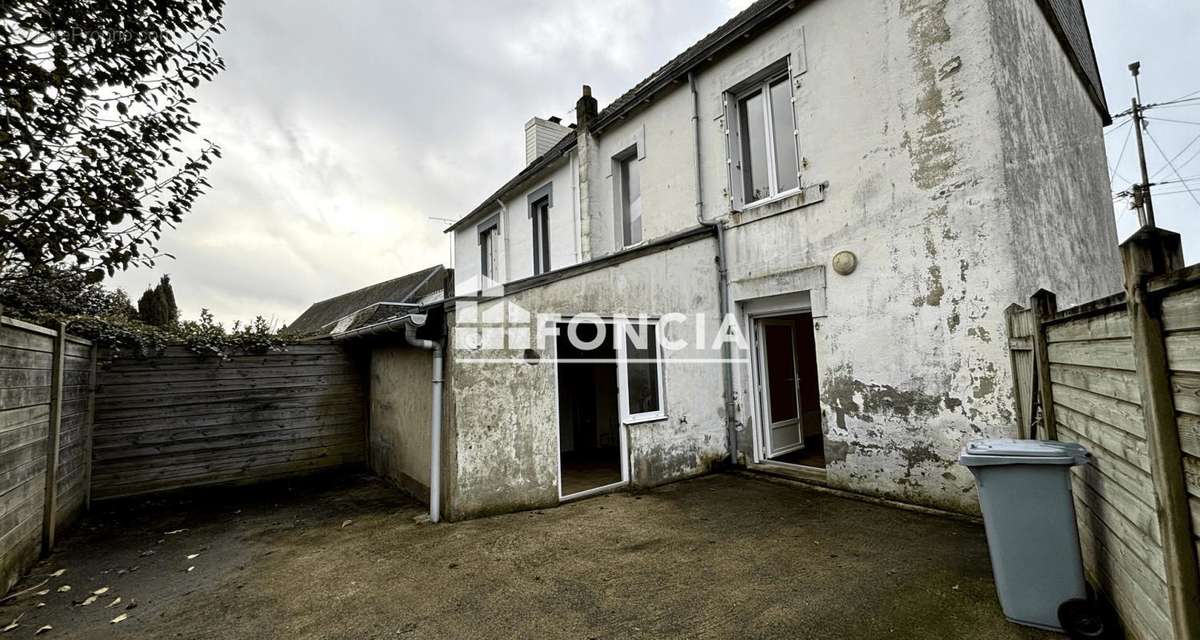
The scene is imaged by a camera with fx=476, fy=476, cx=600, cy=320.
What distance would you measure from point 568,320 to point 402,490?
332 cm

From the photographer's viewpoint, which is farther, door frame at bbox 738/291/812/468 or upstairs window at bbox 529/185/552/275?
upstairs window at bbox 529/185/552/275

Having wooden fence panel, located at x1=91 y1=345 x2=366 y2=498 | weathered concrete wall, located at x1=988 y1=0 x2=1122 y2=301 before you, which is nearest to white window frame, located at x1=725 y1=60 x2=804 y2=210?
weathered concrete wall, located at x1=988 y1=0 x2=1122 y2=301

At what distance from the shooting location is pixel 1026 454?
270 centimetres

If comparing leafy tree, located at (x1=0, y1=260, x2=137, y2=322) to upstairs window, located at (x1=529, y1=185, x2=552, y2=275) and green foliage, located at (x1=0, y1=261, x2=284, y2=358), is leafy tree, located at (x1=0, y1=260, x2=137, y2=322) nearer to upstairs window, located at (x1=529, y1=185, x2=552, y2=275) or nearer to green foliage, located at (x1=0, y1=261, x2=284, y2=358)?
green foliage, located at (x1=0, y1=261, x2=284, y2=358)

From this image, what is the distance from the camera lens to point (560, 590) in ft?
11.2

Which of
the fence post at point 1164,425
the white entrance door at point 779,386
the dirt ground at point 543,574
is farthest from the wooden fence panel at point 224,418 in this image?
the fence post at point 1164,425

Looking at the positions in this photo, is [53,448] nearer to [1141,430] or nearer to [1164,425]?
[1164,425]

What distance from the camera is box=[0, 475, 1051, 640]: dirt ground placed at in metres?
2.95

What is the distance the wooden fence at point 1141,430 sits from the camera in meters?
1.70

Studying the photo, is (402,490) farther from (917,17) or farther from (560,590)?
(917,17)

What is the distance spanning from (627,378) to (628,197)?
4.26 meters

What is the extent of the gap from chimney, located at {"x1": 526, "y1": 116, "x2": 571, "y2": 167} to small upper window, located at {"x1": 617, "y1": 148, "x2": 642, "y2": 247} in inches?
163

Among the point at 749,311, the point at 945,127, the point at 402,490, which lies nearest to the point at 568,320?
the point at 749,311

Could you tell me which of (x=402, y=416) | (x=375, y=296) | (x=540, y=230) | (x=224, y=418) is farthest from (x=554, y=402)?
(x=375, y=296)
